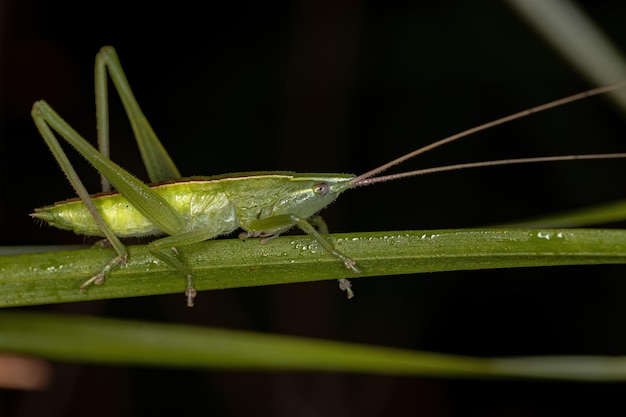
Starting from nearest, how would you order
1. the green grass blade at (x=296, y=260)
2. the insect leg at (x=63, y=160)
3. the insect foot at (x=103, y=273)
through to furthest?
the green grass blade at (x=296, y=260), the insect foot at (x=103, y=273), the insect leg at (x=63, y=160)

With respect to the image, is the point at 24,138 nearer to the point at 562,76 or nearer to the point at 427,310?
the point at 427,310

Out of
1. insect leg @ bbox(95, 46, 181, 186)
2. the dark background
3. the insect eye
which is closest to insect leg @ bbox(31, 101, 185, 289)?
insect leg @ bbox(95, 46, 181, 186)

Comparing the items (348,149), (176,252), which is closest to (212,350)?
(176,252)

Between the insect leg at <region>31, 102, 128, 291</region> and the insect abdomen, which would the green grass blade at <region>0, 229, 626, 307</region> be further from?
the insect abdomen

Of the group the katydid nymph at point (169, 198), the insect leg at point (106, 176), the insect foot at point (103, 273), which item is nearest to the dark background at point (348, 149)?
the katydid nymph at point (169, 198)

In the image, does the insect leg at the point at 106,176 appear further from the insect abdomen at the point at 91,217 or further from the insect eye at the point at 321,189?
the insect eye at the point at 321,189

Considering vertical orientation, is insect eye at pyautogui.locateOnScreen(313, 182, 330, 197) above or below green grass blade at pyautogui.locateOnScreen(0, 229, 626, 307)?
above
